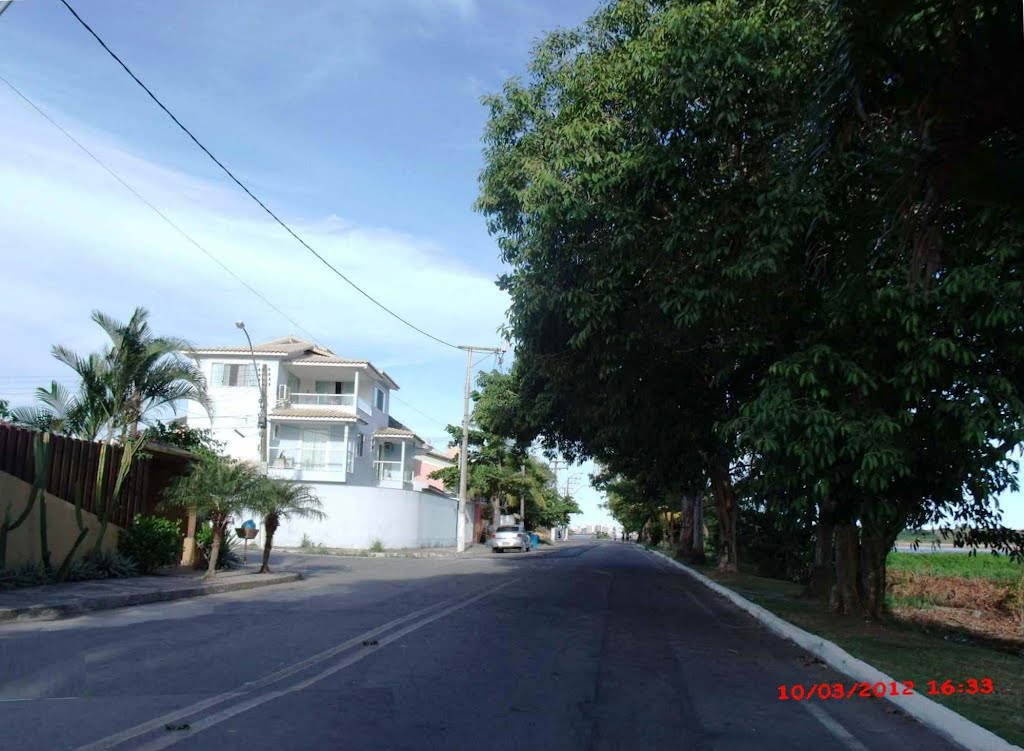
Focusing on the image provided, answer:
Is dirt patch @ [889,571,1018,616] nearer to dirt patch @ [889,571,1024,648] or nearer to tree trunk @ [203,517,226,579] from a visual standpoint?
dirt patch @ [889,571,1024,648]

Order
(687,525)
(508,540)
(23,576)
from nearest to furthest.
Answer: (23,576) < (687,525) < (508,540)

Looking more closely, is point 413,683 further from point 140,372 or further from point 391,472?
point 391,472

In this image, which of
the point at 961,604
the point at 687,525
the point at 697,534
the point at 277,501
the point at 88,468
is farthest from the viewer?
the point at 687,525

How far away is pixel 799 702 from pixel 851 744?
147 centimetres

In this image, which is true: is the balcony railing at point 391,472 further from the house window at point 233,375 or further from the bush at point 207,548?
the bush at point 207,548

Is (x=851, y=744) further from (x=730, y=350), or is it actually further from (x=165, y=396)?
(x=165, y=396)

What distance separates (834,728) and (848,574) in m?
8.67

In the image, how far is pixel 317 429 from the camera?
44.7 m

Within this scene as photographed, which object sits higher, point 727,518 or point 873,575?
point 727,518

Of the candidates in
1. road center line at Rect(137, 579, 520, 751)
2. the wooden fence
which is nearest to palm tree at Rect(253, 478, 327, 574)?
the wooden fence

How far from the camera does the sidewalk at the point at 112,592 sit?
12.7m

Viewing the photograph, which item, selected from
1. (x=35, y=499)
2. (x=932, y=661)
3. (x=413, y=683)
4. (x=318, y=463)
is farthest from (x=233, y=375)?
(x=932, y=661)

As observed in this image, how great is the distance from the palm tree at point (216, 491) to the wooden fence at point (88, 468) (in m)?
0.94

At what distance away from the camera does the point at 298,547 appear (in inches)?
1561
